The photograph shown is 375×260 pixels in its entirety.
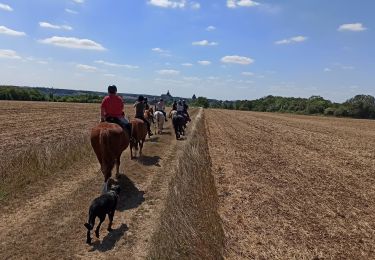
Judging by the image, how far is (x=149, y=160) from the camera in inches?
623

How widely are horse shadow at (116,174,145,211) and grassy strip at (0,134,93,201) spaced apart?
7.48 feet

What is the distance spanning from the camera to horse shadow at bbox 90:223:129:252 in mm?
7486

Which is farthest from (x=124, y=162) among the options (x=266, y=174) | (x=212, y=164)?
(x=266, y=174)

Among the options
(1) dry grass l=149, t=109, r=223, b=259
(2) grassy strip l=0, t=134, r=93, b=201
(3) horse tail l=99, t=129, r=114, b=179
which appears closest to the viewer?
(1) dry grass l=149, t=109, r=223, b=259

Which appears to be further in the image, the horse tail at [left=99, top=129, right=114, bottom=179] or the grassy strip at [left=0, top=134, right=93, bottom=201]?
the grassy strip at [left=0, top=134, right=93, bottom=201]

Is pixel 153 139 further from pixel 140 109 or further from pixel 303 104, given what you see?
pixel 303 104

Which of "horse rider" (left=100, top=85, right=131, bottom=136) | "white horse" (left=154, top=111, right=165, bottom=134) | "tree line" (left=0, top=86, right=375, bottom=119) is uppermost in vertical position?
"horse rider" (left=100, top=85, right=131, bottom=136)

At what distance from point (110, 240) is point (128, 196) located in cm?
291

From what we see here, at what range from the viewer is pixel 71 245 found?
7.49 m

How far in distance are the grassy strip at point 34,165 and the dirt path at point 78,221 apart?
695mm

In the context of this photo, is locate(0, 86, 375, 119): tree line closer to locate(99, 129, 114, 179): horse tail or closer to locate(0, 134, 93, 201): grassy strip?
locate(0, 134, 93, 201): grassy strip

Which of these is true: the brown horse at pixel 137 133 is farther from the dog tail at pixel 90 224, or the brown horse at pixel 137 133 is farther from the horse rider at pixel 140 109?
the dog tail at pixel 90 224

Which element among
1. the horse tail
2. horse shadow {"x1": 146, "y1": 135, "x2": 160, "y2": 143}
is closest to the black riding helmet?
the horse tail

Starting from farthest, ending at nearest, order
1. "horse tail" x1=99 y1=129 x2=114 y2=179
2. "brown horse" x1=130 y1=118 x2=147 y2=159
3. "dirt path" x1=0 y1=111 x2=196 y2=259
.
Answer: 1. "brown horse" x1=130 y1=118 x2=147 y2=159
2. "horse tail" x1=99 y1=129 x2=114 y2=179
3. "dirt path" x1=0 y1=111 x2=196 y2=259
